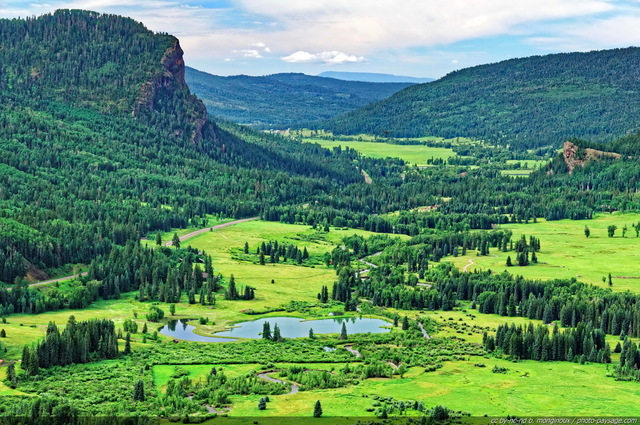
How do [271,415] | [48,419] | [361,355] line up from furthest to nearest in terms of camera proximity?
[361,355], [271,415], [48,419]

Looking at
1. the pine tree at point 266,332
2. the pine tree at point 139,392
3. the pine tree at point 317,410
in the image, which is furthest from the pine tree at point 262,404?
the pine tree at point 266,332

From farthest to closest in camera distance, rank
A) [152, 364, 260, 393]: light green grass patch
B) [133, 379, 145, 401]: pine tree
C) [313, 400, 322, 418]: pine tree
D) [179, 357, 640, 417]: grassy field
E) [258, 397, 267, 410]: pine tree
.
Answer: [152, 364, 260, 393]: light green grass patch
[133, 379, 145, 401]: pine tree
[258, 397, 267, 410]: pine tree
[179, 357, 640, 417]: grassy field
[313, 400, 322, 418]: pine tree

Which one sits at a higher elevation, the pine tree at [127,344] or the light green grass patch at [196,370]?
the pine tree at [127,344]

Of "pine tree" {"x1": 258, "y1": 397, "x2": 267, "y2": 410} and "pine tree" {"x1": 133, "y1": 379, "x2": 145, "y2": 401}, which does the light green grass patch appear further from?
"pine tree" {"x1": 258, "y1": 397, "x2": 267, "y2": 410}

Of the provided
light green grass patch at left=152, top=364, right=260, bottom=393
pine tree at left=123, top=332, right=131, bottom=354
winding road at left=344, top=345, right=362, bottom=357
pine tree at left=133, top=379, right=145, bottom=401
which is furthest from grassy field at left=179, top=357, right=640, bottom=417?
pine tree at left=123, top=332, right=131, bottom=354


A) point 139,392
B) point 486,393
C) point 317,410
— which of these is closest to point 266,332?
point 139,392

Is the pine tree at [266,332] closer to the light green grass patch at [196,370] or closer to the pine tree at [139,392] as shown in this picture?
the light green grass patch at [196,370]

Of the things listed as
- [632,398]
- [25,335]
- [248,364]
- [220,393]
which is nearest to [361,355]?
[248,364]

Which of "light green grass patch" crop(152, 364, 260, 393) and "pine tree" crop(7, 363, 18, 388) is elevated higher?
"pine tree" crop(7, 363, 18, 388)

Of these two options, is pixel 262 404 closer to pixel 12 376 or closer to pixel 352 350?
pixel 12 376

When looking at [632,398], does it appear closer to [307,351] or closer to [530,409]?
[530,409]

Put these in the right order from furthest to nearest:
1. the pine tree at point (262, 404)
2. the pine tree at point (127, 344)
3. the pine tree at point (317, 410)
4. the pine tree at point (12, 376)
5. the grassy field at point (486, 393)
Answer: the pine tree at point (127, 344) → the pine tree at point (12, 376) → the pine tree at point (262, 404) → the grassy field at point (486, 393) → the pine tree at point (317, 410)
